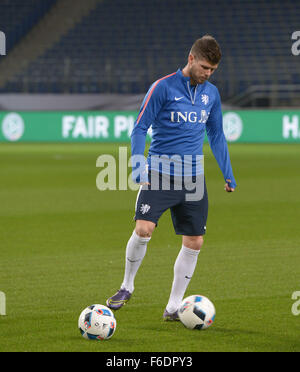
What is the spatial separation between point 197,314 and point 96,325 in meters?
0.78

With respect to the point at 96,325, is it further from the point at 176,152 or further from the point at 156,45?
the point at 156,45

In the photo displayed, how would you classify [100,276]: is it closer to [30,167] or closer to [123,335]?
[123,335]

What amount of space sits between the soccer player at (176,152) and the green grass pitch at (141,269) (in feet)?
1.80

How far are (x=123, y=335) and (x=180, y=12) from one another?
33181mm

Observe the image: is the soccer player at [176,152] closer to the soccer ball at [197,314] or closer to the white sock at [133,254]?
the white sock at [133,254]

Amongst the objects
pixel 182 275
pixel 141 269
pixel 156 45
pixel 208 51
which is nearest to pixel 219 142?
pixel 208 51

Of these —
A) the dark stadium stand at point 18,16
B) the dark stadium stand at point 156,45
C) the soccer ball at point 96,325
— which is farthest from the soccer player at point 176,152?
the dark stadium stand at point 18,16

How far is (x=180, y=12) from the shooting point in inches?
1453

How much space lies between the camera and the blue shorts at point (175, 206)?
5688mm

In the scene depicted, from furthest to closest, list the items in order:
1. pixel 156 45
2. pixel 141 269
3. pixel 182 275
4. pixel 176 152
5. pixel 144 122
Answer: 1. pixel 156 45
2. pixel 141 269
3. pixel 182 275
4. pixel 176 152
5. pixel 144 122

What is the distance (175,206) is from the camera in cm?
579
